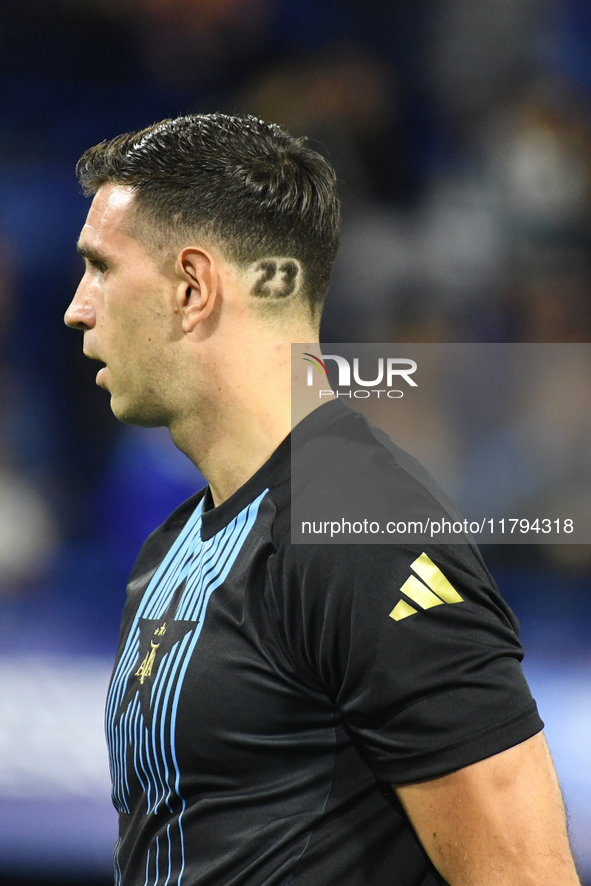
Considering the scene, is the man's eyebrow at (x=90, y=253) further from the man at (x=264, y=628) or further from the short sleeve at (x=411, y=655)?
the short sleeve at (x=411, y=655)

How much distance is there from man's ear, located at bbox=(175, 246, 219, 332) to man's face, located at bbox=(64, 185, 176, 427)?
0.5 inches

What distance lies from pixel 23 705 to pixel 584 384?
5.21 ft

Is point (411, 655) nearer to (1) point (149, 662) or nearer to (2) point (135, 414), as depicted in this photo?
(1) point (149, 662)

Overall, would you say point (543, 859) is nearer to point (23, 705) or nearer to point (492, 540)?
point (23, 705)

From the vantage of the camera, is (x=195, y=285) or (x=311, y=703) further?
(x=195, y=285)

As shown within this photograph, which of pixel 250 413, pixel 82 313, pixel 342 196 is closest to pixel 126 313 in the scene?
pixel 82 313

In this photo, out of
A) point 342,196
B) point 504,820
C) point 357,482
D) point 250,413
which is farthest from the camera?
point 342,196

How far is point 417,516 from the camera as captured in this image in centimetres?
70

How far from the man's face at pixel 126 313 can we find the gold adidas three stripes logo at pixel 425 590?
374 mm

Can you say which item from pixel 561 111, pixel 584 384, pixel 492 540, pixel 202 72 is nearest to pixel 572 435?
pixel 584 384

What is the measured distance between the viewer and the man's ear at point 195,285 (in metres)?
0.89

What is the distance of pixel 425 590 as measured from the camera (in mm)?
654

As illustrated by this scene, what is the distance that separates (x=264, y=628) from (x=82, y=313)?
43cm

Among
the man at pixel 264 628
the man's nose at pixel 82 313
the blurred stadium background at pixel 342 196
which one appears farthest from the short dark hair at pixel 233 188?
the blurred stadium background at pixel 342 196
